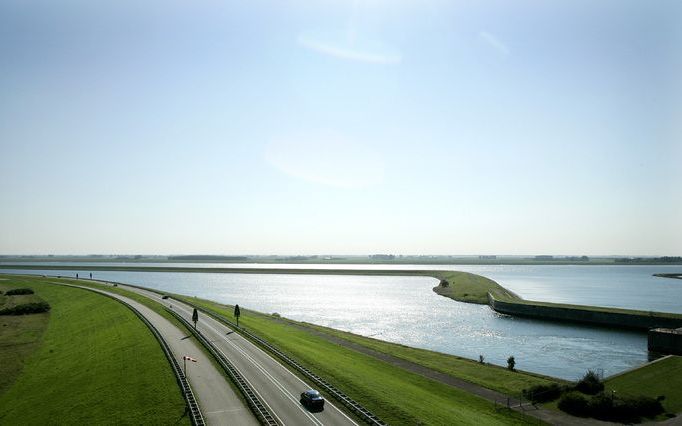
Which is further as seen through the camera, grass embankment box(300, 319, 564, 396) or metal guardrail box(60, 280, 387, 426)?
grass embankment box(300, 319, 564, 396)

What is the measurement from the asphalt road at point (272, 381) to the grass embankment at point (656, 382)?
2827cm

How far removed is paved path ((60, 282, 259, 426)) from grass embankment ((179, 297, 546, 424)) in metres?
8.34

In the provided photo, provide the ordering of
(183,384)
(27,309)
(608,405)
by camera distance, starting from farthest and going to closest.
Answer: (27,309)
(608,405)
(183,384)

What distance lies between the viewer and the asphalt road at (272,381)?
28859 millimetres

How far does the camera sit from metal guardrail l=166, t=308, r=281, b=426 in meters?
28.1

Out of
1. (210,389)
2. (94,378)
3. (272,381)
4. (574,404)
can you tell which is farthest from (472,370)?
(94,378)

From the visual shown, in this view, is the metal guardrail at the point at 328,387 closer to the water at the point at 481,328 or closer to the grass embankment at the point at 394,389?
the grass embankment at the point at 394,389

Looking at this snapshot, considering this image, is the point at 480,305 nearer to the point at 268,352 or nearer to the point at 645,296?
the point at 645,296

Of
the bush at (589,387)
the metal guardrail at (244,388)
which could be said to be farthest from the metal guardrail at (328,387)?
the bush at (589,387)

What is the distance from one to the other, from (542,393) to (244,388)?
83.5 feet

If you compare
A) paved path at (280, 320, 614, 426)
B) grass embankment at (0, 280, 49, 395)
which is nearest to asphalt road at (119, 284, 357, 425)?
paved path at (280, 320, 614, 426)

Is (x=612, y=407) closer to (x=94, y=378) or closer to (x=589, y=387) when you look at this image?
(x=589, y=387)

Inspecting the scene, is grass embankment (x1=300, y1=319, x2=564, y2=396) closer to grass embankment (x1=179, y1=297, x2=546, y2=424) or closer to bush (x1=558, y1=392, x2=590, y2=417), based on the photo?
grass embankment (x1=179, y1=297, x2=546, y2=424)

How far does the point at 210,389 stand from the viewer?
3378 cm
